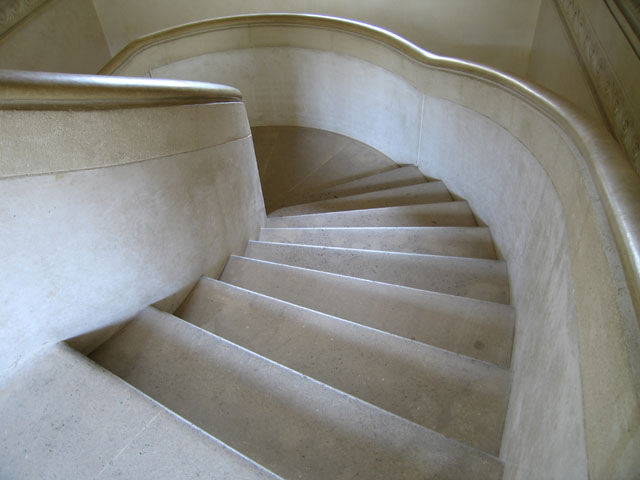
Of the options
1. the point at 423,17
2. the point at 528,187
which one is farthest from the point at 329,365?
the point at 423,17

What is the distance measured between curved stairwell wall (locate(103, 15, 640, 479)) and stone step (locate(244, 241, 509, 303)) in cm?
16

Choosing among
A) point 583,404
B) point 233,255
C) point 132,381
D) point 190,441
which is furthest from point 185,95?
point 583,404

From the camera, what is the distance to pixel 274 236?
11.0 feet

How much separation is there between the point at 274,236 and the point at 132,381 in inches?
69.4

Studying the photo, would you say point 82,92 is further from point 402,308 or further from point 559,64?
point 559,64

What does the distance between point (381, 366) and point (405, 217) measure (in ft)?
5.78

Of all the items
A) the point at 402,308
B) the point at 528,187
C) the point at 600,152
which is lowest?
the point at 402,308

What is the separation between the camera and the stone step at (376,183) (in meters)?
4.17

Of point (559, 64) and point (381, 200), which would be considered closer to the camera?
point (381, 200)

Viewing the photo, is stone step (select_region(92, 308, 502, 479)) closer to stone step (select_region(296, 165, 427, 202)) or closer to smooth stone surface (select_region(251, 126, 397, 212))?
smooth stone surface (select_region(251, 126, 397, 212))

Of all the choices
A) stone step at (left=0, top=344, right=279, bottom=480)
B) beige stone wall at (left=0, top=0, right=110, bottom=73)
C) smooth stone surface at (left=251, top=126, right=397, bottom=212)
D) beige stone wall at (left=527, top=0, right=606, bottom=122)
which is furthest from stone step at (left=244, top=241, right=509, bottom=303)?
beige stone wall at (left=0, top=0, right=110, bottom=73)

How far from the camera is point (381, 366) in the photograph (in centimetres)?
179

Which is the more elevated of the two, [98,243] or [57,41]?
[57,41]

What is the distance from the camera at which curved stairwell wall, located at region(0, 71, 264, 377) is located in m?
1.50
